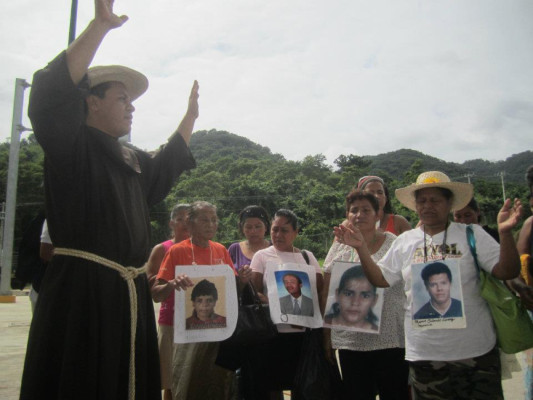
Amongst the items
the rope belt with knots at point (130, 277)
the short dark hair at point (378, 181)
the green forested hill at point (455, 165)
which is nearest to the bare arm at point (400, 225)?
the short dark hair at point (378, 181)

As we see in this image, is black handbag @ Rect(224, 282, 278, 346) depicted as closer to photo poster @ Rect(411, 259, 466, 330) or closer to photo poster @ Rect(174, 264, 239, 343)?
photo poster @ Rect(174, 264, 239, 343)

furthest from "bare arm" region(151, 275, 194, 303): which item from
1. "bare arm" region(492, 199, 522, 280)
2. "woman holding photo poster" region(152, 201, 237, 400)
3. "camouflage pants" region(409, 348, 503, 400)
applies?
"bare arm" region(492, 199, 522, 280)

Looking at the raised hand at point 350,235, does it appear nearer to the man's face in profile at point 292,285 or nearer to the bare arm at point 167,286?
the man's face in profile at point 292,285

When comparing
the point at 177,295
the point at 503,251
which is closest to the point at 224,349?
the point at 177,295

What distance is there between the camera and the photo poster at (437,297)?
9.56ft

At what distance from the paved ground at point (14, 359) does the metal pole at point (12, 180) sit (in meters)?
4.10

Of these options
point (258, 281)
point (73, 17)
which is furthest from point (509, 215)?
point (73, 17)

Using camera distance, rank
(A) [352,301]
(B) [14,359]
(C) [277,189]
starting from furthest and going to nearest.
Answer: (C) [277,189]
(B) [14,359]
(A) [352,301]

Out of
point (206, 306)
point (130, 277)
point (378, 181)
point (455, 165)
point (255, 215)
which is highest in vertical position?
point (455, 165)

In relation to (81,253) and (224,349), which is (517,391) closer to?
(224,349)

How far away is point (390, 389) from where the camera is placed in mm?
3516

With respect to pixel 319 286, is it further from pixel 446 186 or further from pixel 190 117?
pixel 190 117

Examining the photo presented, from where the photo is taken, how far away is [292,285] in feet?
12.8

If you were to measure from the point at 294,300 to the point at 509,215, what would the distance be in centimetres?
177
